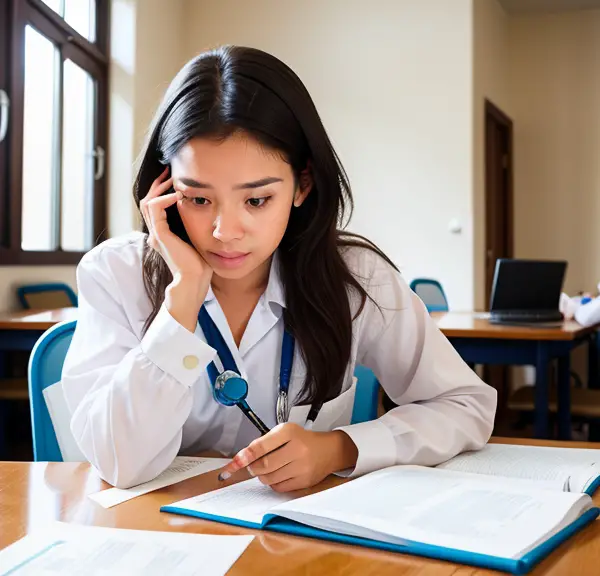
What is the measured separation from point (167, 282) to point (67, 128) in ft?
12.1

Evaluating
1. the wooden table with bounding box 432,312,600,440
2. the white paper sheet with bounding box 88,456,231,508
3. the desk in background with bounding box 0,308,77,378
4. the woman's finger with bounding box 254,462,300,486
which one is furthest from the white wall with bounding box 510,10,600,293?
the woman's finger with bounding box 254,462,300,486

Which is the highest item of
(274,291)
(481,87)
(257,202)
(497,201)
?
(481,87)

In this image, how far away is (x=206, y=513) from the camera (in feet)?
2.74

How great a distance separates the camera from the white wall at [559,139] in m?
6.16

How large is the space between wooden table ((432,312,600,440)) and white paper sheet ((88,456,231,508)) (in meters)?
1.95

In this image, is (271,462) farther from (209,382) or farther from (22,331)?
(22,331)

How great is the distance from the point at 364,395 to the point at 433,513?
0.66m

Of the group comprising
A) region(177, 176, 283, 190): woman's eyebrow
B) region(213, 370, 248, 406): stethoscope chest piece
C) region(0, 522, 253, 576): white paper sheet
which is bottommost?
region(0, 522, 253, 576): white paper sheet

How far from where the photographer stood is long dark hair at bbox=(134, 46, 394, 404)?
3.82ft

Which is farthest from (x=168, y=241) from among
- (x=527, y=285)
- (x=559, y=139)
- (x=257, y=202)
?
(x=559, y=139)

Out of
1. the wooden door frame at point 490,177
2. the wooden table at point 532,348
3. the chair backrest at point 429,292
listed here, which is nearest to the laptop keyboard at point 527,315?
the wooden table at point 532,348

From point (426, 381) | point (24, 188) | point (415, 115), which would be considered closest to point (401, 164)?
point (415, 115)

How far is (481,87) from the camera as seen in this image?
555cm

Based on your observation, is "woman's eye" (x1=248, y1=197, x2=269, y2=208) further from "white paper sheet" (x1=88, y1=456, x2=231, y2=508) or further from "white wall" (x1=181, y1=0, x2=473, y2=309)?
"white wall" (x1=181, y1=0, x2=473, y2=309)
